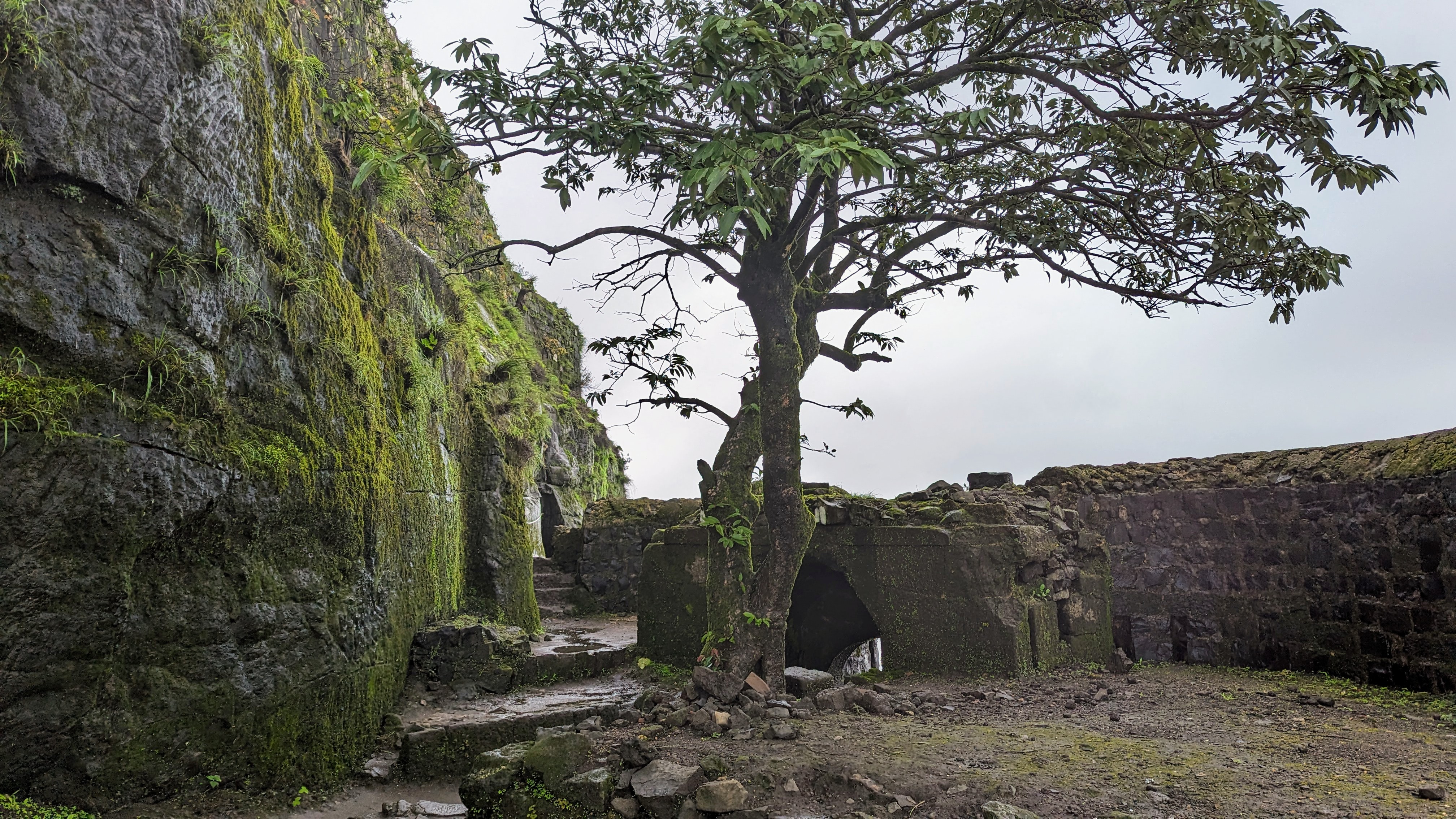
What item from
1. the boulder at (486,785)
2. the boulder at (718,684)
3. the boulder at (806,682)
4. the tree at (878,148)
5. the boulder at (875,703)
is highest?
the tree at (878,148)

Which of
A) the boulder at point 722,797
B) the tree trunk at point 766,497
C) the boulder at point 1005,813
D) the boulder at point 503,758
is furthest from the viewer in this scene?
the tree trunk at point 766,497

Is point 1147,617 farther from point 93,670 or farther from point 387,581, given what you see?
point 93,670

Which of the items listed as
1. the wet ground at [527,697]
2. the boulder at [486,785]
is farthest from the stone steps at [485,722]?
the boulder at [486,785]

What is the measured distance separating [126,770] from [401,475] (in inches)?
132

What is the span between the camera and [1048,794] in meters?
4.49

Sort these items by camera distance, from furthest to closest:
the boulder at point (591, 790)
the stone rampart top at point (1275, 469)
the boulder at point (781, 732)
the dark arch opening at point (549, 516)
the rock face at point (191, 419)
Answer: the dark arch opening at point (549, 516), the stone rampart top at point (1275, 469), the boulder at point (781, 732), the boulder at point (591, 790), the rock face at point (191, 419)

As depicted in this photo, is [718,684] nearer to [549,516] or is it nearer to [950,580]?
[950,580]

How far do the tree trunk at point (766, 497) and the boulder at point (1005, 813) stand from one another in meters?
2.95

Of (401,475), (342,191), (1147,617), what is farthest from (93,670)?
(1147,617)

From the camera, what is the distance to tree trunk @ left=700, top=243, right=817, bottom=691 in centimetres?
704

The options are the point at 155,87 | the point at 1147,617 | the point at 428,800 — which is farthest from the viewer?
the point at 1147,617

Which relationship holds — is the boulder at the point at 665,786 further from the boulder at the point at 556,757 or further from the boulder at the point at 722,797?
the boulder at the point at 556,757

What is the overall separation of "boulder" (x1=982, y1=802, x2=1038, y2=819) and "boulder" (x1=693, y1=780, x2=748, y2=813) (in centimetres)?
135

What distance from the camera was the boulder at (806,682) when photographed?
7.05m
